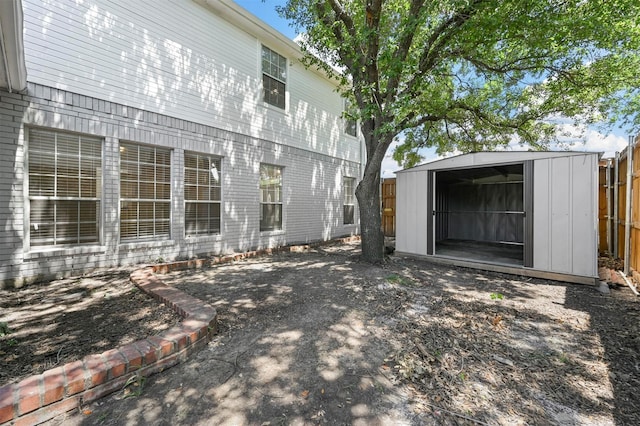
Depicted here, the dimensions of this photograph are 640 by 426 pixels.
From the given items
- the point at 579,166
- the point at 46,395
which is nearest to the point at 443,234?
the point at 579,166

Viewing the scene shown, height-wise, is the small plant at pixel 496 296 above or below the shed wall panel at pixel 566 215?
below

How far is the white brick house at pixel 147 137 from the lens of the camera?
423 cm

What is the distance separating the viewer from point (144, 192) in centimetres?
548

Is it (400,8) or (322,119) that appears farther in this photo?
(322,119)

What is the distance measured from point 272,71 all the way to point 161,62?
3046 millimetres

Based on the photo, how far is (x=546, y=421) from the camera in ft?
6.04

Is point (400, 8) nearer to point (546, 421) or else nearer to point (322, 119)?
point (322, 119)

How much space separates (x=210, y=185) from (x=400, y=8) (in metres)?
6.26

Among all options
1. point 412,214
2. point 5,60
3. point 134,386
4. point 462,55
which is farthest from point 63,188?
point 462,55

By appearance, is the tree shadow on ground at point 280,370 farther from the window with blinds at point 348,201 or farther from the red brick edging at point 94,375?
the window with blinds at point 348,201

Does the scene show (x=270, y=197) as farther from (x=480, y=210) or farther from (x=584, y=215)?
(x=480, y=210)

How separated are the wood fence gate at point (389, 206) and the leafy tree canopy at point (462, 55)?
3.45m

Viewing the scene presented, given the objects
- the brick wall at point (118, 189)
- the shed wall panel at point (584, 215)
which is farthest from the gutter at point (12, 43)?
the shed wall panel at point (584, 215)

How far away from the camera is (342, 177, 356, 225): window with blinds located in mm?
10646
